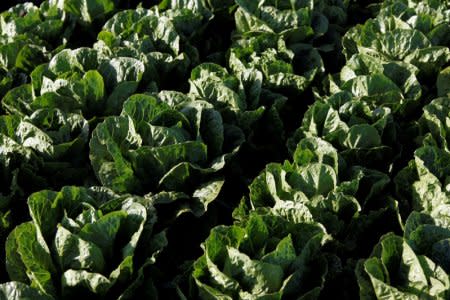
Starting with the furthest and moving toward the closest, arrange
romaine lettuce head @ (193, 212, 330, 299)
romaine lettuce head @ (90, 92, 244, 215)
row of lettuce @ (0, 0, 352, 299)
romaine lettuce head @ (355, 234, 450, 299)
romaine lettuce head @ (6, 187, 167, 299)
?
romaine lettuce head @ (90, 92, 244, 215) → row of lettuce @ (0, 0, 352, 299) → romaine lettuce head @ (6, 187, 167, 299) → romaine lettuce head @ (193, 212, 330, 299) → romaine lettuce head @ (355, 234, 450, 299)

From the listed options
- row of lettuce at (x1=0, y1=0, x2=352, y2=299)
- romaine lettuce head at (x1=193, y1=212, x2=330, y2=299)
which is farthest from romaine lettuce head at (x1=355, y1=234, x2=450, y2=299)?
row of lettuce at (x1=0, y1=0, x2=352, y2=299)

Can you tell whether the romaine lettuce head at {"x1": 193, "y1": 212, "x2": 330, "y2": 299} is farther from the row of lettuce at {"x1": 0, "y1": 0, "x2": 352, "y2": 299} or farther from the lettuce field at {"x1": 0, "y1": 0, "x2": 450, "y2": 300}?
the row of lettuce at {"x1": 0, "y1": 0, "x2": 352, "y2": 299}

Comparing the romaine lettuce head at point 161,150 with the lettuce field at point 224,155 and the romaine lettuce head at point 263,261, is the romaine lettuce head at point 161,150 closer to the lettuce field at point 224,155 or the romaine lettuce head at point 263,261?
the lettuce field at point 224,155

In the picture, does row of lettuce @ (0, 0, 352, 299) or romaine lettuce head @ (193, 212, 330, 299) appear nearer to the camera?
romaine lettuce head @ (193, 212, 330, 299)

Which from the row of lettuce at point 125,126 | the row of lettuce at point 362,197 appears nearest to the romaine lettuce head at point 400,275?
the row of lettuce at point 362,197

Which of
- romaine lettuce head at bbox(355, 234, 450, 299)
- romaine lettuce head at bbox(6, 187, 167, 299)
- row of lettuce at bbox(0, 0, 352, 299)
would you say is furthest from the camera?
row of lettuce at bbox(0, 0, 352, 299)

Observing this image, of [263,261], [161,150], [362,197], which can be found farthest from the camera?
[362,197]

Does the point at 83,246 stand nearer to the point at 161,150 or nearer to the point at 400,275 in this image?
the point at 161,150

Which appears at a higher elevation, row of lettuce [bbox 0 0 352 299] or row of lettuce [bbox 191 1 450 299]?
row of lettuce [bbox 0 0 352 299]

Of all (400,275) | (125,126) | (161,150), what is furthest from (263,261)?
(125,126)
